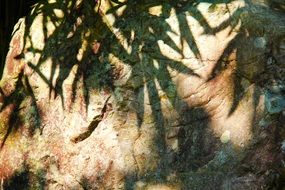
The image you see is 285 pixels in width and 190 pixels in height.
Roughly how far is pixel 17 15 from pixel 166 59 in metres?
1.84

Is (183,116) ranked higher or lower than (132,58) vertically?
lower

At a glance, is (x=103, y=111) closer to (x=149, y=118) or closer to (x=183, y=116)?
(x=149, y=118)

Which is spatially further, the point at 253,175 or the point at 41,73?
the point at 41,73

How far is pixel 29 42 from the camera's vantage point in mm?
3662

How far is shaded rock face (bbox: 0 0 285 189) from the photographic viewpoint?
290 centimetres

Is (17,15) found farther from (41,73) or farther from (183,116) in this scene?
(183,116)

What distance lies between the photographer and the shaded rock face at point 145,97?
9.50 feet

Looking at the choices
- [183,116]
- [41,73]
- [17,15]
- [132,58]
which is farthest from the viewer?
[17,15]

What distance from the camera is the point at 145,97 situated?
10.5ft

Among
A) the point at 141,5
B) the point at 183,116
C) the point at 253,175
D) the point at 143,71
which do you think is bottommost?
the point at 253,175

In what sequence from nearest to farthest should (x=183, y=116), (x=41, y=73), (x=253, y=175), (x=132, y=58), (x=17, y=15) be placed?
(x=253, y=175) < (x=183, y=116) < (x=132, y=58) < (x=41, y=73) < (x=17, y=15)

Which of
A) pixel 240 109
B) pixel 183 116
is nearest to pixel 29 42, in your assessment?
pixel 183 116

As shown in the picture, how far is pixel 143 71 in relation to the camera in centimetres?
323

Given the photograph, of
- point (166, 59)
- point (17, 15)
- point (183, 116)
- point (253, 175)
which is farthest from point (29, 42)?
point (253, 175)
